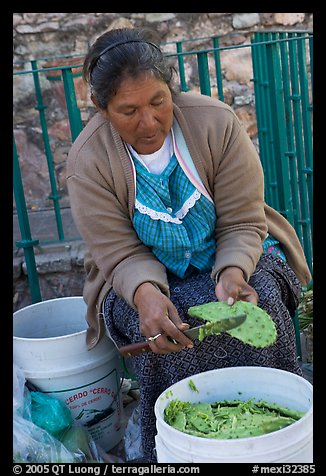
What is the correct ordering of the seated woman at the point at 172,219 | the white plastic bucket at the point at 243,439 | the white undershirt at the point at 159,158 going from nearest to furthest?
the white plastic bucket at the point at 243,439 < the seated woman at the point at 172,219 < the white undershirt at the point at 159,158

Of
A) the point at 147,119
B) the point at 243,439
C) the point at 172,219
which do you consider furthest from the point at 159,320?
the point at 147,119

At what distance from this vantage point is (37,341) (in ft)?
7.94

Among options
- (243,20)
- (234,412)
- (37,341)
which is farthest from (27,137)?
(234,412)

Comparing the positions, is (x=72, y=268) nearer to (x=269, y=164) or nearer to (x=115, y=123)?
(x=269, y=164)

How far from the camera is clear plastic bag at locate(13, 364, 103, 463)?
90.7 inches

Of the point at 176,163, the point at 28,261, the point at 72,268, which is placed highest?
the point at 176,163

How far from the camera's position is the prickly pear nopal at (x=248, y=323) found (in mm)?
1946

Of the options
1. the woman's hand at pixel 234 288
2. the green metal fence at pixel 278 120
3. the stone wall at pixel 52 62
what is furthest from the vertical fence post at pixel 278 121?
the stone wall at pixel 52 62

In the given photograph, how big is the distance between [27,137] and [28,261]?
75.5 inches

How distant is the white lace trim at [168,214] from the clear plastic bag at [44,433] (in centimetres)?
73

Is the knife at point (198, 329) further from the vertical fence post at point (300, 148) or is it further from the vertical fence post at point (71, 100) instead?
the vertical fence post at point (300, 148)

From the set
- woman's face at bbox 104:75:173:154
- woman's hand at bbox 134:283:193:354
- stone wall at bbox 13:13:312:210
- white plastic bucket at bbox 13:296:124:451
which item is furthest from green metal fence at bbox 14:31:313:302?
stone wall at bbox 13:13:312:210

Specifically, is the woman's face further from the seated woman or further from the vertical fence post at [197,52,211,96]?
the vertical fence post at [197,52,211,96]

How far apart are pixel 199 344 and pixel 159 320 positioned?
20cm
